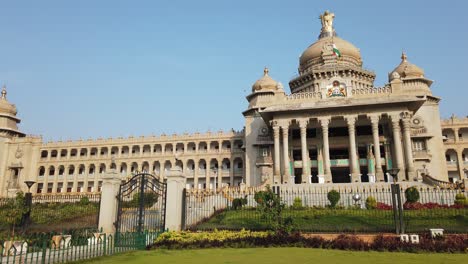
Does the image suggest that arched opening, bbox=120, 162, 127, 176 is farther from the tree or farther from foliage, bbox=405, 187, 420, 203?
foliage, bbox=405, 187, 420, 203

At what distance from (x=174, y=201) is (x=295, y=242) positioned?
5.48 meters

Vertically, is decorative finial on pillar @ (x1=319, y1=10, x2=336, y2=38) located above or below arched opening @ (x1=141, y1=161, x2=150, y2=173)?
above

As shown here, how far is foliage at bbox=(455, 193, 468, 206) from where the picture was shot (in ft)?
70.1

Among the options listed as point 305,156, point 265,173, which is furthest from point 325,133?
point 265,173

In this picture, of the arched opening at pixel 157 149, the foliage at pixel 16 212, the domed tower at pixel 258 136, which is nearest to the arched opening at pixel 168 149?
the arched opening at pixel 157 149

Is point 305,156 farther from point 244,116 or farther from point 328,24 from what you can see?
point 328,24

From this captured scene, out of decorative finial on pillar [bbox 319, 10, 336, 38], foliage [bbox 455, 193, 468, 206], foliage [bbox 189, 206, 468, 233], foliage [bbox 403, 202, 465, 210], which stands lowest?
foliage [bbox 189, 206, 468, 233]

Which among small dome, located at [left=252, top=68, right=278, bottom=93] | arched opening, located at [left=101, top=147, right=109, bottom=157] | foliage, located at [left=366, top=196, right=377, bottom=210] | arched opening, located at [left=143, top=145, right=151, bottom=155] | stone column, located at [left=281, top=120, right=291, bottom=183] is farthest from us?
arched opening, located at [left=101, top=147, right=109, bottom=157]

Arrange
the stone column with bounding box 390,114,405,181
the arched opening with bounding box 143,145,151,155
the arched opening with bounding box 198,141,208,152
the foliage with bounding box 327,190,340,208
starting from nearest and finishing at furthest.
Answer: the foliage with bounding box 327,190,340,208 → the stone column with bounding box 390,114,405,181 → the arched opening with bounding box 198,141,208,152 → the arched opening with bounding box 143,145,151,155

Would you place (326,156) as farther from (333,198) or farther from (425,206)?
(425,206)

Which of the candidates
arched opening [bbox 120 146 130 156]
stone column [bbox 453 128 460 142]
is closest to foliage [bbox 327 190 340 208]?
stone column [bbox 453 128 460 142]

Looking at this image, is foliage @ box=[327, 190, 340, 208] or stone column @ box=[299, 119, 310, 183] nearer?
foliage @ box=[327, 190, 340, 208]

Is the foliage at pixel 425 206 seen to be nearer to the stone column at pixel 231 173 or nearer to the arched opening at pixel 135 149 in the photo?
the stone column at pixel 231 173

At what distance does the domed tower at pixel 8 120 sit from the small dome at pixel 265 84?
1580 inches
